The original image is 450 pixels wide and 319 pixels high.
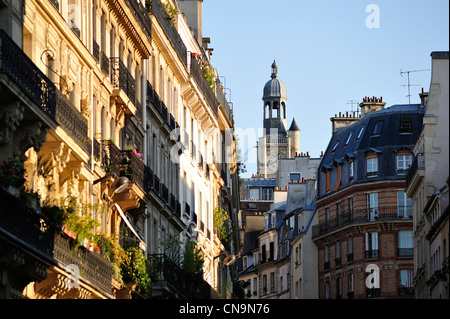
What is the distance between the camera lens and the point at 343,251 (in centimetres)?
8675

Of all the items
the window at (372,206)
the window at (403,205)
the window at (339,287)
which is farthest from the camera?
the window at (339,287)

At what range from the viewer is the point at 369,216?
8494cm

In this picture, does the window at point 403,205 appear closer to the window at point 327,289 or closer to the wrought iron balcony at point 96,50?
the window at point 327,289

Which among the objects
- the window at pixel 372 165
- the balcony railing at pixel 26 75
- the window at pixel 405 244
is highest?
the window at pixel 372 165

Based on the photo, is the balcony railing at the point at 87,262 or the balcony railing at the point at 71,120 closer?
the balcony railing at the point at 87,262

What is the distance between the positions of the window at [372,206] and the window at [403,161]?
2259 millimetres

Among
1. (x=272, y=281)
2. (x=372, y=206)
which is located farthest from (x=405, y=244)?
(x=272, y=281)

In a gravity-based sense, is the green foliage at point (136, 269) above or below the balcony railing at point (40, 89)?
below

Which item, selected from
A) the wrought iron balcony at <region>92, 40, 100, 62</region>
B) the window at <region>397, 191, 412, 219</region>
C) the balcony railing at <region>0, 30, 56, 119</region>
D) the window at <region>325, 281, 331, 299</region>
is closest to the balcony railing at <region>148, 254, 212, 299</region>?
the wrought iron balcony at <region>92, 40, 100, 62</region>

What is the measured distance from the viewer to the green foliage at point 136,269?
3888 cm

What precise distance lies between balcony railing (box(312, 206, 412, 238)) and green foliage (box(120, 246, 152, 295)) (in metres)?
44.9

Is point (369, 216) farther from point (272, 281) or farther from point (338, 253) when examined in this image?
point (272, 281)

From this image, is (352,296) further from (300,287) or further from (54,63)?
(54,63)

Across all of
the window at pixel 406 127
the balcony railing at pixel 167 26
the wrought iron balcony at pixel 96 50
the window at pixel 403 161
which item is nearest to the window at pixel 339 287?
the window at pixel 403 161
